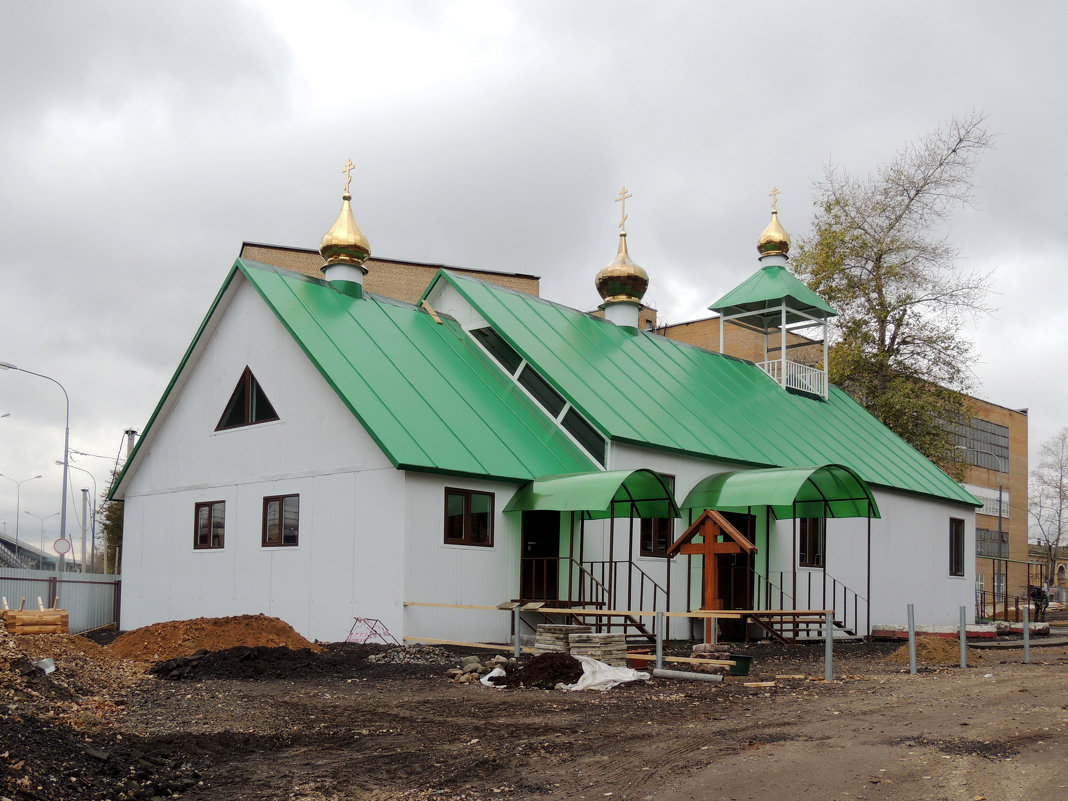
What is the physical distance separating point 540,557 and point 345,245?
834 centimetres

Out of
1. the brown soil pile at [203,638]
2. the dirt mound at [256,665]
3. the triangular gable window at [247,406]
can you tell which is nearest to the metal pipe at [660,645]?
the dirt mound at [256,665]

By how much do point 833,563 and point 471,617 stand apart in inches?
418

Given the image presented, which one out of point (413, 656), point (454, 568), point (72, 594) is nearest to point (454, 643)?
point (413, 656)

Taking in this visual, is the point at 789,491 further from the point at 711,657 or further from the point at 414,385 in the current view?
the point at 414,385

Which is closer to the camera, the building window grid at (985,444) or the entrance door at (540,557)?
the entrance door at (540,557)

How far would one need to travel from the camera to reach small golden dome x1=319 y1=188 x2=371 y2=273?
23.8m

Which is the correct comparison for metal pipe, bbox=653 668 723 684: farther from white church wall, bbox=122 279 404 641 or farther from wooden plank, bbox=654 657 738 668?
white church wall, bbox=122 279 404 641

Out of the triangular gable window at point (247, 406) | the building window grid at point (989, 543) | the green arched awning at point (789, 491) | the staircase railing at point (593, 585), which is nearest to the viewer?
the staircase railing at point (593, 585)

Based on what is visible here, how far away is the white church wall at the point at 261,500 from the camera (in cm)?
1833

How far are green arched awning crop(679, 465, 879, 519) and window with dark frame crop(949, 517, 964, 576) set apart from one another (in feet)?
28.1

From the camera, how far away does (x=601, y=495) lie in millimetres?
17922

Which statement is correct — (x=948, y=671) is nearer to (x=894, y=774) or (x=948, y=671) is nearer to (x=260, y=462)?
(x=894, y=774)

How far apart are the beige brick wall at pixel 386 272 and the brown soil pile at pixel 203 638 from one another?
3123cm

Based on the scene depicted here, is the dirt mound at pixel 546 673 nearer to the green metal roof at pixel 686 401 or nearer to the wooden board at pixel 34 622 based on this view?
the green metal roof at pixel 686 401
